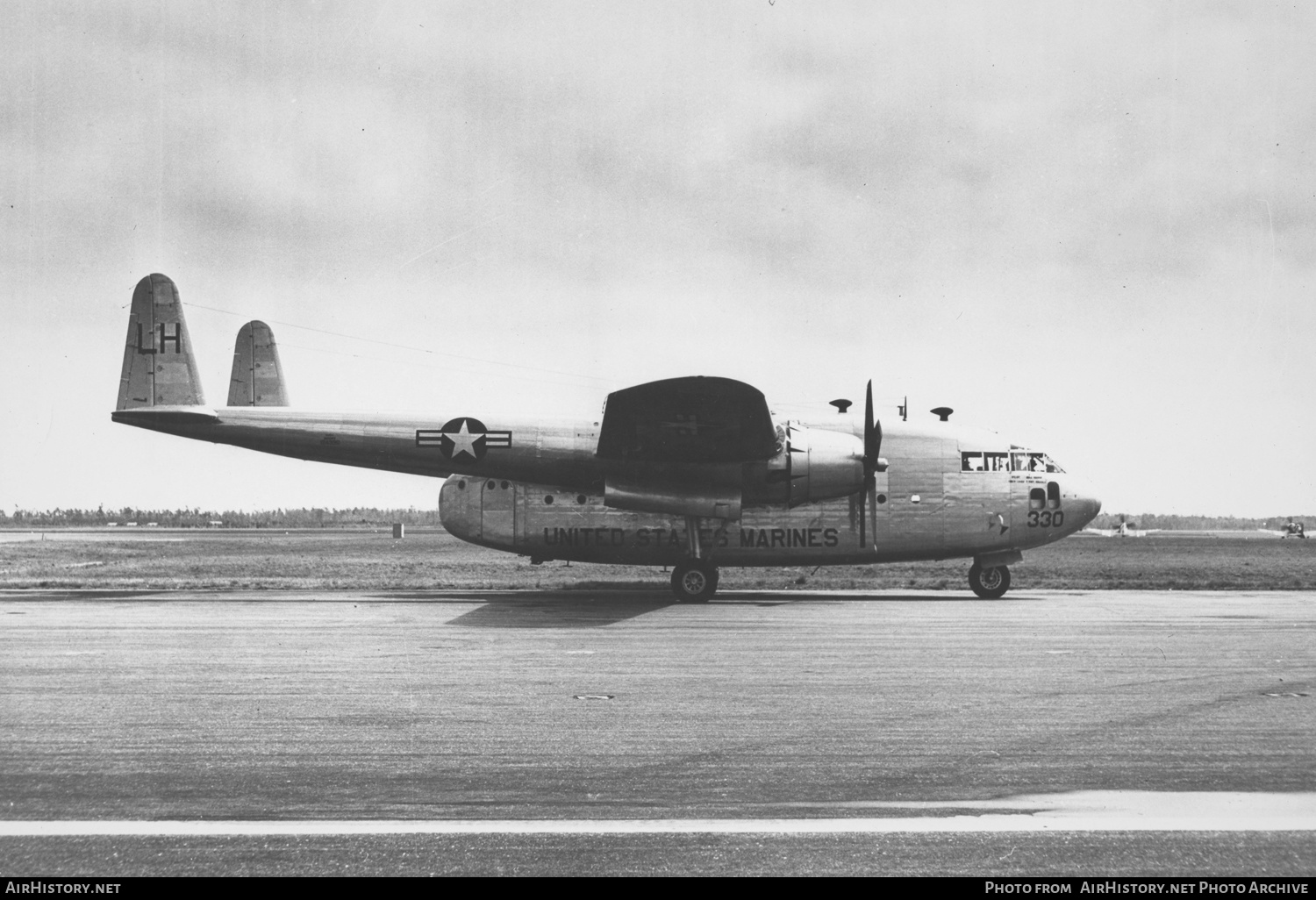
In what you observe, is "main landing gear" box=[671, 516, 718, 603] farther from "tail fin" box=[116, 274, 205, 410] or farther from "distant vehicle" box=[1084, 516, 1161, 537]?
"distant vehicle" box=[1084, 516, 1161, 537]

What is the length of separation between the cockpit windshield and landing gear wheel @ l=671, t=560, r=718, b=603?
6819 millimetres

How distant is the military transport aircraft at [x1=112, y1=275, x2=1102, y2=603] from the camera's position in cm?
2127

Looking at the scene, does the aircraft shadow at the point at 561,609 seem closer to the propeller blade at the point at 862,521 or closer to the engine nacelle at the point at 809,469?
the engine nacelle at the point at 809,469

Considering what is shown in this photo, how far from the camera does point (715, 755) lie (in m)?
6.53

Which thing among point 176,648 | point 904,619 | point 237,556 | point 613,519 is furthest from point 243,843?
point 237,556

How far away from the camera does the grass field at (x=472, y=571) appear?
90.7 ft

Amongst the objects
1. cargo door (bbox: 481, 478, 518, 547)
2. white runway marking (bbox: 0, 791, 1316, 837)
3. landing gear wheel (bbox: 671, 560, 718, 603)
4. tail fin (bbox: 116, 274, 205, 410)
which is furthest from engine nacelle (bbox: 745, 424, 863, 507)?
white runway marking (bbox: 0, 791, 1316, 837)

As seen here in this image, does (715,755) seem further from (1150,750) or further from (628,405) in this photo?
(628,405)

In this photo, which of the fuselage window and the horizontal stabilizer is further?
the fuselage window

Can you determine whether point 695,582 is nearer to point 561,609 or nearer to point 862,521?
point 561,609

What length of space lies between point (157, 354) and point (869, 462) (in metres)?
17.0

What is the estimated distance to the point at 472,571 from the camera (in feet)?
116

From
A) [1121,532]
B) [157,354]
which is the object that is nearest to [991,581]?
[157,354]

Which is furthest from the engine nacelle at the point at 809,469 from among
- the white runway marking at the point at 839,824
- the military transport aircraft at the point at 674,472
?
the white runway marking at the point at 839,824
